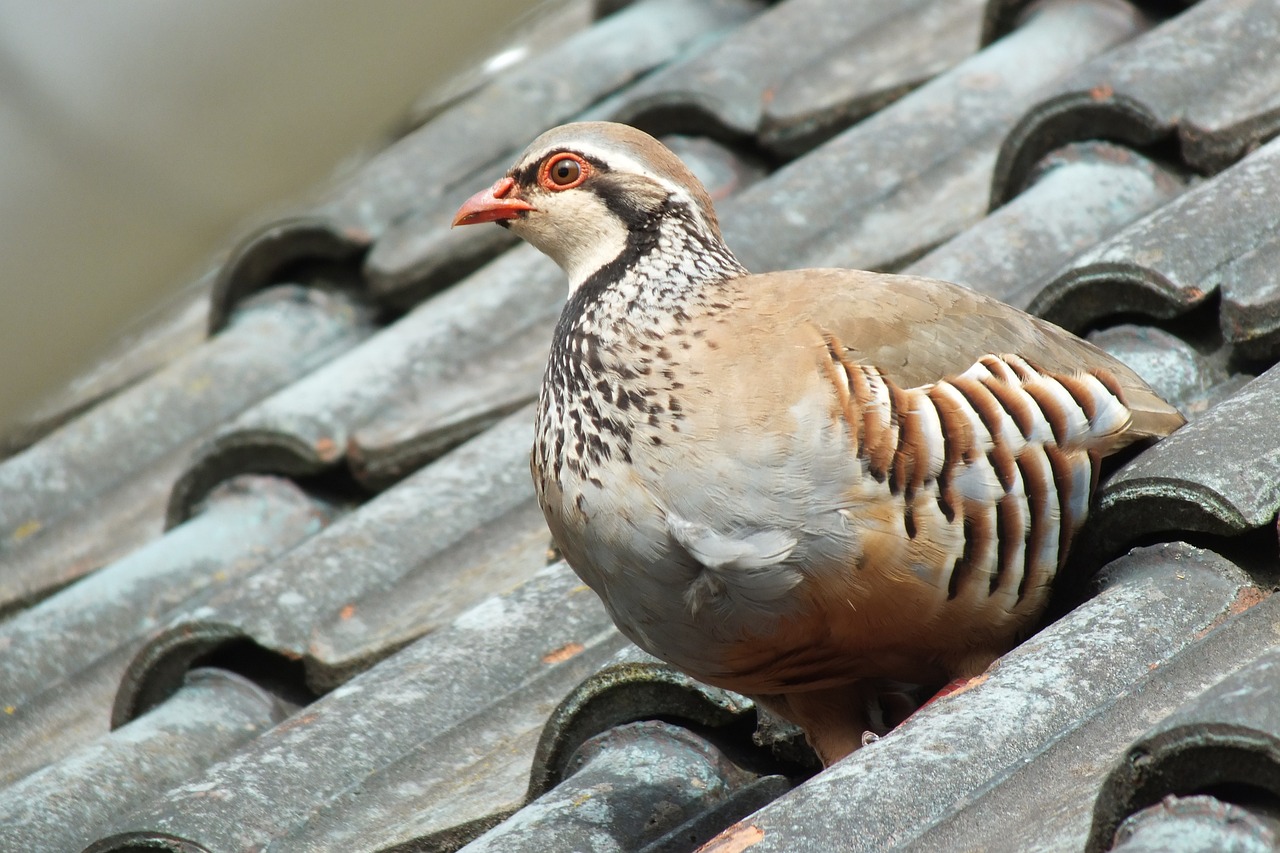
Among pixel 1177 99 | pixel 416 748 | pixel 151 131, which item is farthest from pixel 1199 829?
pixel 151 131

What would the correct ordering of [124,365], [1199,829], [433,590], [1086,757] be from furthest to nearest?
[124,365], [433,590], [1086,757], [1199,829]

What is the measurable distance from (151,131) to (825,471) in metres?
5.62

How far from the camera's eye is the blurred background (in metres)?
6.54

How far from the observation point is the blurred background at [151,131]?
258 inches

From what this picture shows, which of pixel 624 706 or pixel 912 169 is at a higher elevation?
pixel 912 169

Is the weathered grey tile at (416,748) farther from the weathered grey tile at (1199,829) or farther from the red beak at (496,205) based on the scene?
the weathered grey tile at (1199,829)

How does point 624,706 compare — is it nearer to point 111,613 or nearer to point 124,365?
point 111,613

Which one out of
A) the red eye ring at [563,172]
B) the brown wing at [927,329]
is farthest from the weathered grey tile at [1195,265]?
the red eye ring at [563,172]

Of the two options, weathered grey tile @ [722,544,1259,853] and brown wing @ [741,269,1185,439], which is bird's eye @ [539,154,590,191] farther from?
weathered grey tile @ [722,544,1259,853]

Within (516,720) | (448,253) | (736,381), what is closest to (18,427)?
(448,253)

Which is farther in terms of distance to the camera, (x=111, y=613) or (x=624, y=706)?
(x=111, y=613)

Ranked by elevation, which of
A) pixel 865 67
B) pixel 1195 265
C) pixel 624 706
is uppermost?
pixel 865 67

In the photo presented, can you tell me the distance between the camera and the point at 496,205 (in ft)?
8.33

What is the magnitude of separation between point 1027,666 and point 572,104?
8.84ft
